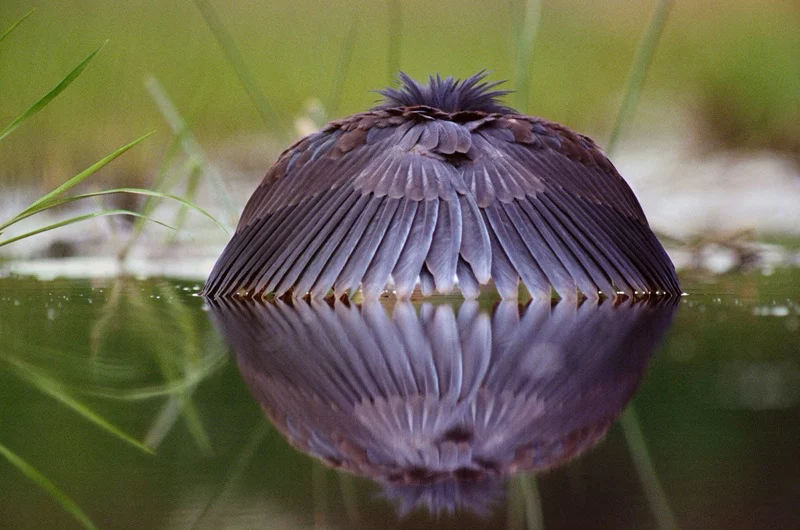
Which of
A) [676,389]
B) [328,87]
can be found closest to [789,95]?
[328,87]

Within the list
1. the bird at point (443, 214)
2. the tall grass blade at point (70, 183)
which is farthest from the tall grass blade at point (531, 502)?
the tall grass blade at point (70, 183)

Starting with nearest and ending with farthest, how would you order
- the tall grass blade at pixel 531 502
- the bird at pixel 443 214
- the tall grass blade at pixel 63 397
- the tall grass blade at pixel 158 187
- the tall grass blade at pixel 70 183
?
the tall grass blade at pixel 531 502 → the tall grass blade at pixel 63 397 → the bird at pixel 443 214 → the tall grass blade at pixel 70 183 → the tall grass blade at pixel 158 187

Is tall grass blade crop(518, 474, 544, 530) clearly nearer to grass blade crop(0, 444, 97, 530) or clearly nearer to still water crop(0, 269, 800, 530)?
still water crop(0, 269, 800, 530)

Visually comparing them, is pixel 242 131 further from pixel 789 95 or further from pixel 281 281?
pixel 281 281

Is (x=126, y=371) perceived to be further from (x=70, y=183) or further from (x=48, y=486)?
(x=70, y=183)

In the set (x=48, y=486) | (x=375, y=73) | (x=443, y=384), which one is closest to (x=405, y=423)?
(x=443, y=384)

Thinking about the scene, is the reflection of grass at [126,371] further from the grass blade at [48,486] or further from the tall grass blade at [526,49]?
the tall grass blade at [526,49]
